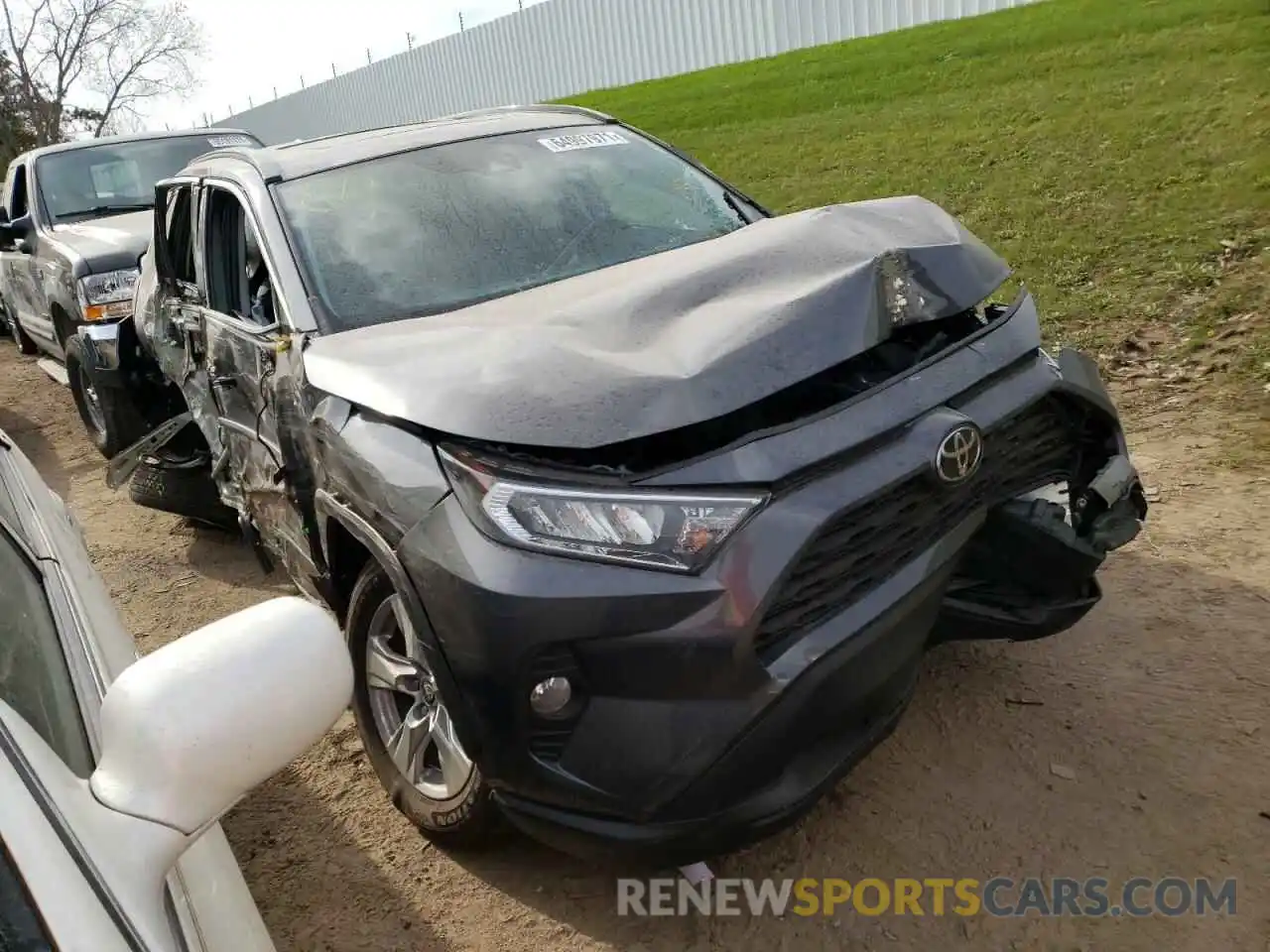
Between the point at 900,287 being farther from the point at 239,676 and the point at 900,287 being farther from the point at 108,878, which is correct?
the point at 108,878

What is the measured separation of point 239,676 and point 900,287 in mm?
1818

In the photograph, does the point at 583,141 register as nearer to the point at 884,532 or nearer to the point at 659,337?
the point at 659,337

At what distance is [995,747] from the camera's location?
2.88 meters

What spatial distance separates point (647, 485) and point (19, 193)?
850 cm

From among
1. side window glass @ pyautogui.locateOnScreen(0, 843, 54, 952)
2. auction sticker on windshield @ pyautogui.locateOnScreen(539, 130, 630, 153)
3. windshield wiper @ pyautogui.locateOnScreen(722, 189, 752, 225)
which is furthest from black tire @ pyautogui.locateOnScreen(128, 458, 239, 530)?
side window glass @ pyautogui.locateOnScreen(0, 843, 54, 952)

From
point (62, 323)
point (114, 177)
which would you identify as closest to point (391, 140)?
point (62, 323)

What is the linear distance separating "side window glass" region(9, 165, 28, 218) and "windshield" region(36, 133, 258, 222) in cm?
34

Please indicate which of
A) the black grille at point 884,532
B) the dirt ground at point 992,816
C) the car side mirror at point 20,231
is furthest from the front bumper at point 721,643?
the car side mirror at point 20,231

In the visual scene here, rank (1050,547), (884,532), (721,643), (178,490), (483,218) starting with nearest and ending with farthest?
(721,643)
(884,532)
(1050,547)
(483,218)
(178,490)

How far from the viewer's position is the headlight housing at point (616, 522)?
2.00 metres

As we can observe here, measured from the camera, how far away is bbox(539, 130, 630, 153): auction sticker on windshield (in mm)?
3705

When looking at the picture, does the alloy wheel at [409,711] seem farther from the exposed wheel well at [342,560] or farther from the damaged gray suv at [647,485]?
the exposed wheel well at [342,560]

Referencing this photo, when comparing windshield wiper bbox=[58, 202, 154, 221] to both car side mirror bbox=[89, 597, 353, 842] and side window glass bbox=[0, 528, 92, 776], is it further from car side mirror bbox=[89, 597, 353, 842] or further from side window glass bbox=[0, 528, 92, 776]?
car side mirror bbox=[89, 597, 353, 842]

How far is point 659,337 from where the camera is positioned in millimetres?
2350
